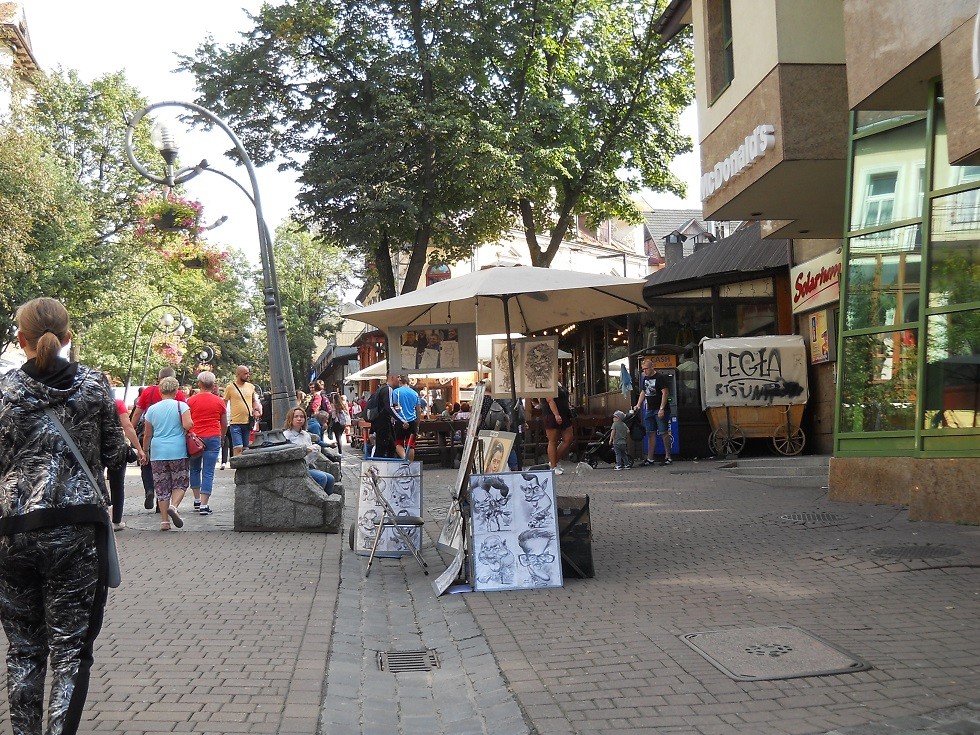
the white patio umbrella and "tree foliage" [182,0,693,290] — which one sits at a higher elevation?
"tree foliage" [182,0,693,290]

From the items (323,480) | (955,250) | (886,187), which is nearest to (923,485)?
(955,250)

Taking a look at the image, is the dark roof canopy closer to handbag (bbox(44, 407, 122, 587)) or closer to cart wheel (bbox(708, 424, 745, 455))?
cart wheel (bbox(708, 424, 745, 455))

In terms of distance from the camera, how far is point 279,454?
11.2m

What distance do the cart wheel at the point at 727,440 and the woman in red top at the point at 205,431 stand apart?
1029 centimetres

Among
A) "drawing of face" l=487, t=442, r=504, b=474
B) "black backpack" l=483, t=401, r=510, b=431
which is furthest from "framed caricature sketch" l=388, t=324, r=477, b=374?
"black backpack" l=483, t=401, r=510, b=431

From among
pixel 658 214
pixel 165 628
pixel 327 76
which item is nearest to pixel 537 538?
pixel 165 628

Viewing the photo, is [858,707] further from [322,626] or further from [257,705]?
[322,626]

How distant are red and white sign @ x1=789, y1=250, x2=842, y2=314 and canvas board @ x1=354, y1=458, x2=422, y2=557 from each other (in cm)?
1030

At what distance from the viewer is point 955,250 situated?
9.81 metres

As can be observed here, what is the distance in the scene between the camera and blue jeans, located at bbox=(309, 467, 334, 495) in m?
12.0

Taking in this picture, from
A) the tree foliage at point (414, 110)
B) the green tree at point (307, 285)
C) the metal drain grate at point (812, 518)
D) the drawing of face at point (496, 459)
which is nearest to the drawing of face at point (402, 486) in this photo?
the drawing of face at point (496, 459)

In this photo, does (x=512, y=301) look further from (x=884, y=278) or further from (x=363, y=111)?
(x=363, y=111)

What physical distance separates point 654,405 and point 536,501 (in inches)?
450

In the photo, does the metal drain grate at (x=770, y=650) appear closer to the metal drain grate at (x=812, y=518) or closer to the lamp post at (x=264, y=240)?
the metal drain grate at (x=812, y=518)
